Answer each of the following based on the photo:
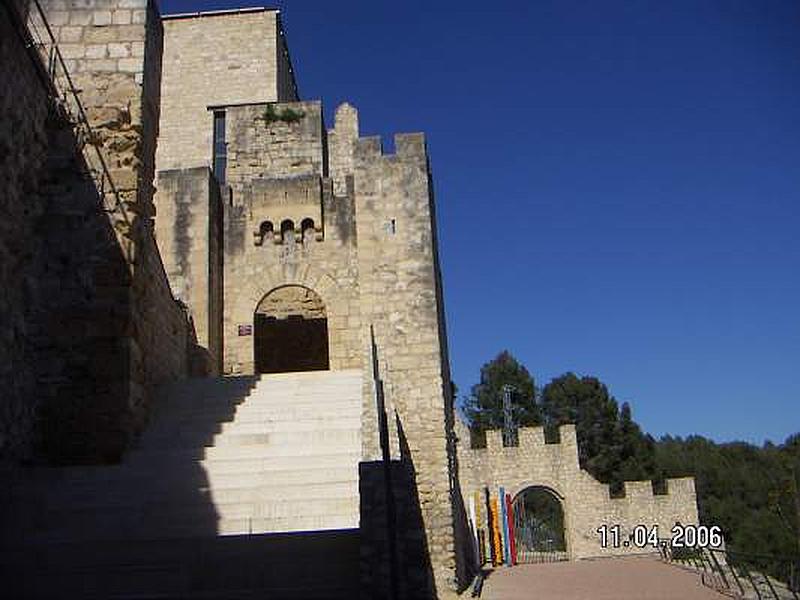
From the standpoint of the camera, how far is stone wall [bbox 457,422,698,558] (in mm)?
20328

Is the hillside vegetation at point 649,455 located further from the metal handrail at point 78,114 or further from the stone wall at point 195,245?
the metal handrail at point 78,114

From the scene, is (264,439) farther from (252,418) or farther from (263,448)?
(252,418)

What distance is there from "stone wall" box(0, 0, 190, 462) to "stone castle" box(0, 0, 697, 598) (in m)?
0.02

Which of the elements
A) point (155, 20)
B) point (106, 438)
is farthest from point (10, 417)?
point (155, 20)

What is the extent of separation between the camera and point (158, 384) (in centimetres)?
895

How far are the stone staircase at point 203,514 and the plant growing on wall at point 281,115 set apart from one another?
808 centimetres

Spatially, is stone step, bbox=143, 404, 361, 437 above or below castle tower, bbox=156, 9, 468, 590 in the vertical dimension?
below

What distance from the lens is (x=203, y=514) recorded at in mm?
5660

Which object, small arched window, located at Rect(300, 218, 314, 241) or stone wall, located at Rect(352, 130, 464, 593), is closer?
stone wall, located at Rect(352, 130, 464, 593)

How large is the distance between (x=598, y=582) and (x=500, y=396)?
24.7m

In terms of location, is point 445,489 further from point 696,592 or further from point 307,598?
point 307,598

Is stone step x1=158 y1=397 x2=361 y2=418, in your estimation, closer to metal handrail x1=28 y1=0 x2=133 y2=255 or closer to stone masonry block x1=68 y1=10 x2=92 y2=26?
metal handrail x1=28 y1=0 x2=133 y2=255

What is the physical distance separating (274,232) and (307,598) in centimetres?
970

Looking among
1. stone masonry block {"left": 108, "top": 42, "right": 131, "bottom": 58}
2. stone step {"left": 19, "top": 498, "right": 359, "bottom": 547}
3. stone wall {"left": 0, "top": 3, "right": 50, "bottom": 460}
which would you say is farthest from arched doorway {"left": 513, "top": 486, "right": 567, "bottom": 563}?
stone masonry block {"left": 108, "top": 42, "right": 131, "bottom": 58}
